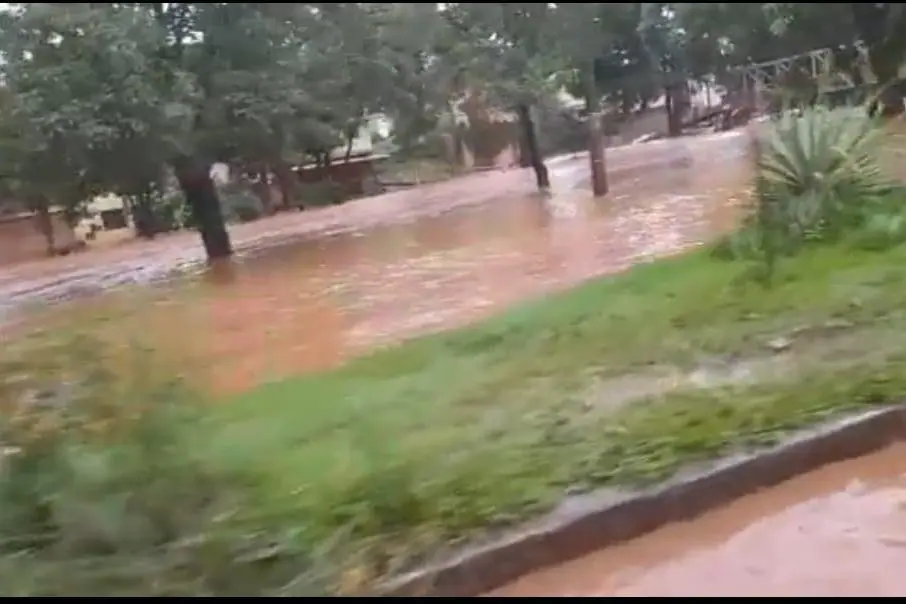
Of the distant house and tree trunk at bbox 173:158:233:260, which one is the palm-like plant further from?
the distant house

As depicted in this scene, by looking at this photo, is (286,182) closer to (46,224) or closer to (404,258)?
(46,224)

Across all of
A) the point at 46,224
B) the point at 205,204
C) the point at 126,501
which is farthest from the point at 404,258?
the point at 126,501

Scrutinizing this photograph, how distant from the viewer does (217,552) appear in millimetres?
1438

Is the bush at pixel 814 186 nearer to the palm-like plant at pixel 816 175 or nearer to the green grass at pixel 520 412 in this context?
the palm-like plant at pixel 816 175

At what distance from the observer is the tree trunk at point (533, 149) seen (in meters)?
1.67

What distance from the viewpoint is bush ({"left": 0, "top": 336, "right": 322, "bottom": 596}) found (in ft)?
4.64

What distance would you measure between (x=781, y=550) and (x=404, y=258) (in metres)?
0.78

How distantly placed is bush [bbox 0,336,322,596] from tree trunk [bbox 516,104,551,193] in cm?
58

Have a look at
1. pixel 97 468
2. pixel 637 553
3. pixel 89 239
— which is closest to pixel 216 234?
pixel 89 239

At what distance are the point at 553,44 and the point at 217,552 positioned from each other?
2.37 ft

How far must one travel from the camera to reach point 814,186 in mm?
2492

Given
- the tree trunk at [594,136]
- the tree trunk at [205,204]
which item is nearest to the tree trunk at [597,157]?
the tree trunk at [594,136]

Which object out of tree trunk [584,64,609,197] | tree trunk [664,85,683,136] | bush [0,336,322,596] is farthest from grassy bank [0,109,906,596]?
tree trunk [664,85,683,136]

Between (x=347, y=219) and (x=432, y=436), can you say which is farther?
(x=347, y=219)
